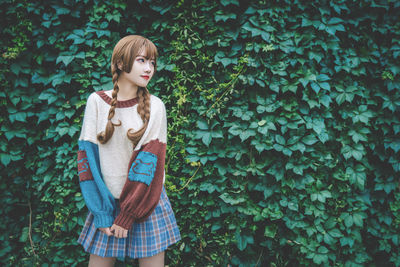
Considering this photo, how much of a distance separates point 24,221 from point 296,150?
8.99 feet

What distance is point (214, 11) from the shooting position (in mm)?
2230

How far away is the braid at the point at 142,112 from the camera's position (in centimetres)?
143

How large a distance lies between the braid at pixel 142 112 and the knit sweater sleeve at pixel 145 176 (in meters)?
0.02

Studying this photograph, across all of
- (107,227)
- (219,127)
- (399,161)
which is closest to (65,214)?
(107,227)

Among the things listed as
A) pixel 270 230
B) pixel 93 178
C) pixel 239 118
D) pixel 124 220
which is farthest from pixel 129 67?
pixel 270 230

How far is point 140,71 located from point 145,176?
0.61 metres

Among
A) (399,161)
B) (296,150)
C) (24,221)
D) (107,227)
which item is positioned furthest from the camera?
(24,221)

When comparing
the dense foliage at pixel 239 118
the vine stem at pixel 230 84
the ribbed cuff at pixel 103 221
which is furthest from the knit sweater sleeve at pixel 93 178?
the vine stem at pixel 230 84

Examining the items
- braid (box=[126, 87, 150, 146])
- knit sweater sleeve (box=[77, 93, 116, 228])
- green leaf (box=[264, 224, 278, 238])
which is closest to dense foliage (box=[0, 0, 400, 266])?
green leaf (box=[264, 224, 278, 238])

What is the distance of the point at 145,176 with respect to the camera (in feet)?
4.52

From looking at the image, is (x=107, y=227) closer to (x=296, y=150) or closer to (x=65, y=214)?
(x=65, y=214)

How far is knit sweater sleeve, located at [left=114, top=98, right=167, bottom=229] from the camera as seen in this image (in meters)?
1.37

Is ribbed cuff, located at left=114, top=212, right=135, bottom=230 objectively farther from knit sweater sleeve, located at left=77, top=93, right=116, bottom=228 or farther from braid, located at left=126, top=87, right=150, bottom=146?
braid, located at left=126, top=87, right=150, bottom=146

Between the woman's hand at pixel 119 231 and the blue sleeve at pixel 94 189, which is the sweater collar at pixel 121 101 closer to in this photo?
the blue sleeve at pixel 94 189
